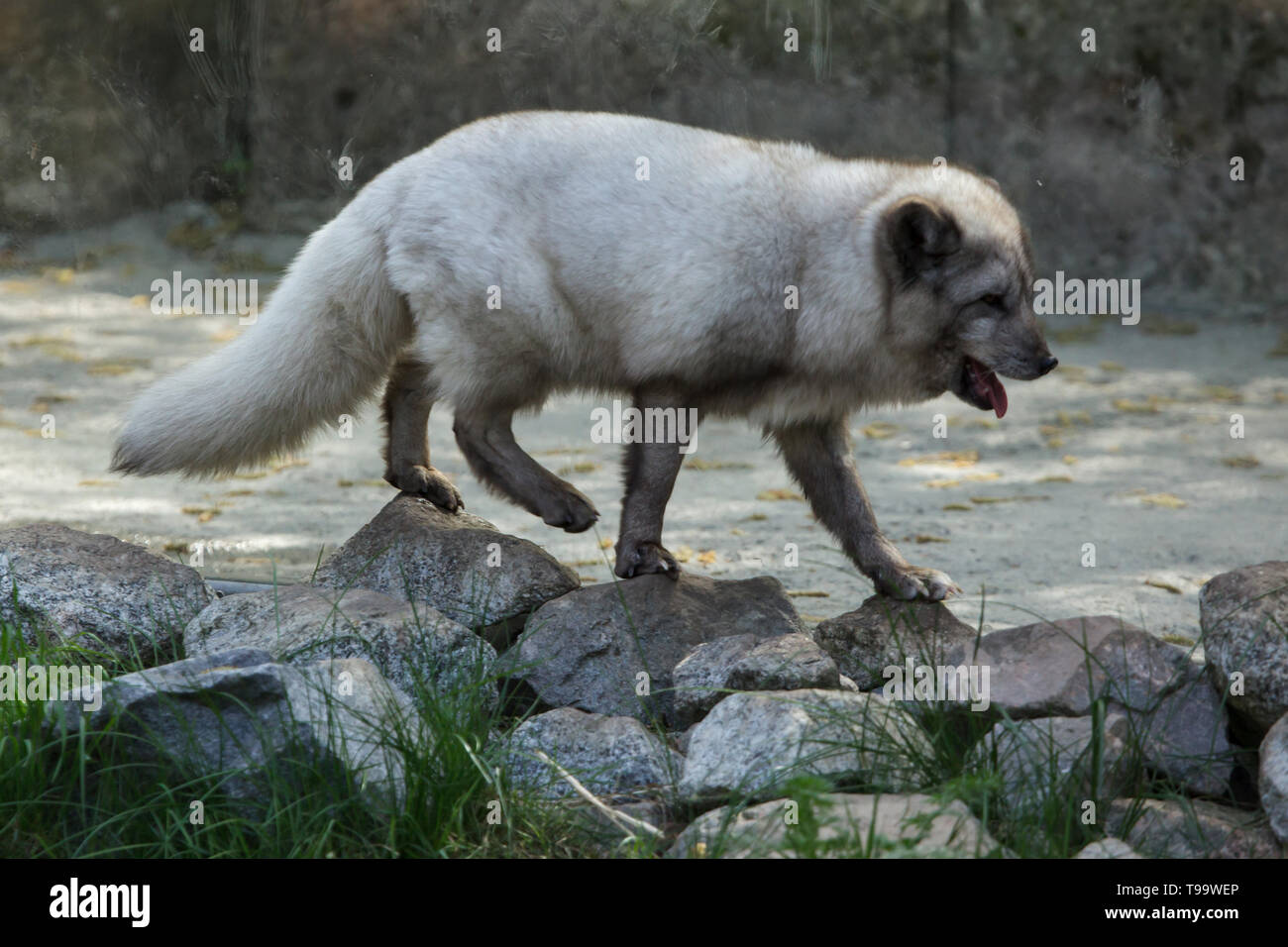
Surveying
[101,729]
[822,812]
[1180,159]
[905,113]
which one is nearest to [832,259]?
[822,812]

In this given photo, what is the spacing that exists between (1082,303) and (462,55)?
5468 mm

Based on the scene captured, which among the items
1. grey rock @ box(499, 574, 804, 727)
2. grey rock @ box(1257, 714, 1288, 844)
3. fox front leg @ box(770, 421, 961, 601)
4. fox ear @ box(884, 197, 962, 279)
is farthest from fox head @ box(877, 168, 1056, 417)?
grey rock @ box(1257, 714, 1288, 844)

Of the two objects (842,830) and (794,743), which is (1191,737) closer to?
(794,743)

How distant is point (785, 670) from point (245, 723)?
1.27 metres

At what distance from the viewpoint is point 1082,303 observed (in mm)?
10602

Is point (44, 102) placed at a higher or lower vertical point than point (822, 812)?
higher

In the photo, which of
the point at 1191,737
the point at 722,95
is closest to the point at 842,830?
the point at 1191,737

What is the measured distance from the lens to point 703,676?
3.64m

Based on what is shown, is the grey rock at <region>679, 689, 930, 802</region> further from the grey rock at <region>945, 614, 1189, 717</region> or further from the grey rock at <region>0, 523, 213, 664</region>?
the grey rock at <region>0, 523, 213, 664</region>

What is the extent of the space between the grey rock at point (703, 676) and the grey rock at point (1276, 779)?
122 cm

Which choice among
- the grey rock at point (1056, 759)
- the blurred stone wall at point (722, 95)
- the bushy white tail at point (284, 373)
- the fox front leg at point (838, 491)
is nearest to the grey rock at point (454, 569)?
the bushy white tail at point (284, 373)

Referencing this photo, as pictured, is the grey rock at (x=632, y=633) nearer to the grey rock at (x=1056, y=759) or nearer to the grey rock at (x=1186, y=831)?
the grey rock at (x=1056, y=759)
